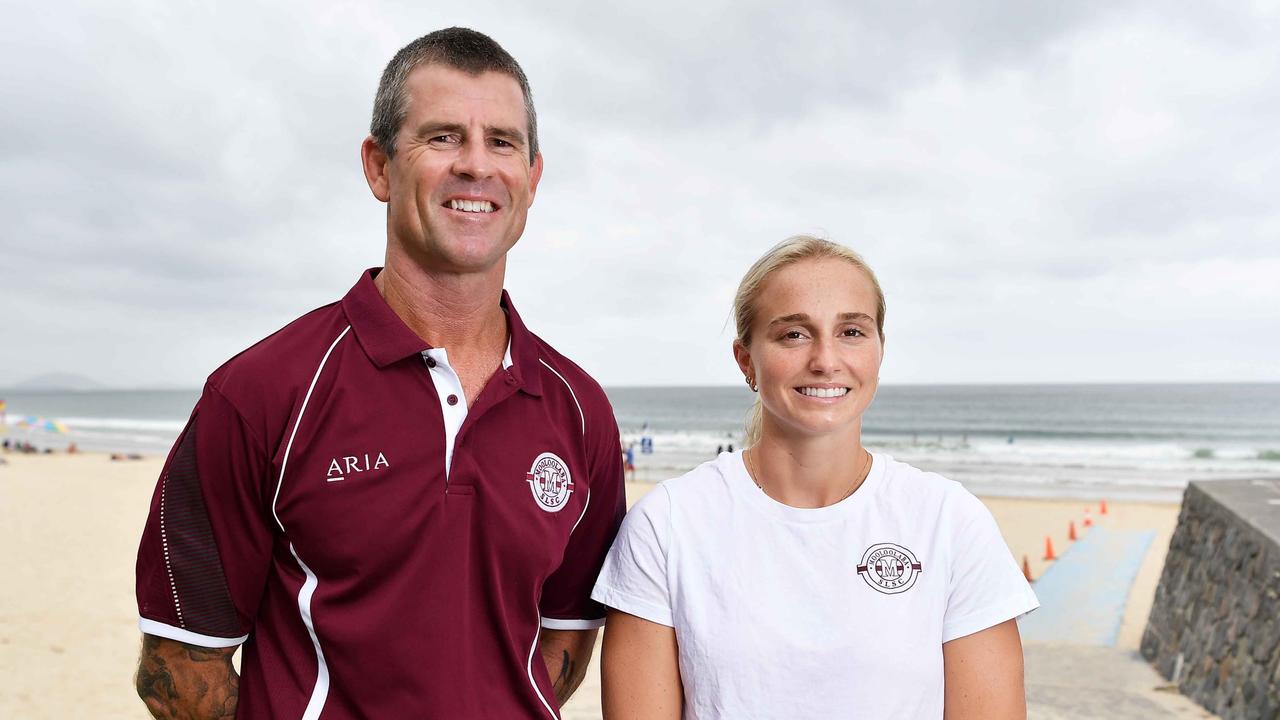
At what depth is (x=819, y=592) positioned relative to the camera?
1929 millimetres

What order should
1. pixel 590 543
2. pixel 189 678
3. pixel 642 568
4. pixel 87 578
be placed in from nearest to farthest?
pixel 189 678 < pixel 642 568 < pixel 590 543 < pixel 87 578

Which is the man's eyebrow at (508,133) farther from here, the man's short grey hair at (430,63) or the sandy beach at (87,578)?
the sandy beach at (87,578)

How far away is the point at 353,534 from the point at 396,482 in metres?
0.13

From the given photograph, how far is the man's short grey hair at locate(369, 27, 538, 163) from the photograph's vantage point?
194 centimetres

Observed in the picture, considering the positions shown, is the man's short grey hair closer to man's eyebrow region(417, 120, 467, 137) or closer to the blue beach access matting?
man's eyebrow region(417, 120, 467, 137)

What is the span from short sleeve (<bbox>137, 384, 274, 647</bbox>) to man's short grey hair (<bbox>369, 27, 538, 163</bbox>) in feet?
2.27

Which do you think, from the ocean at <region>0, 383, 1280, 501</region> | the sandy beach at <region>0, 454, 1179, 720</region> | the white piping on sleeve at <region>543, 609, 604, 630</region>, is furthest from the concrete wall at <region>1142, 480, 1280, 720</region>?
the ocean at <region>0, 383, 1280, 501</region>

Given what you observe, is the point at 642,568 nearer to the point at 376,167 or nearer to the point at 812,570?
the point at 812,570

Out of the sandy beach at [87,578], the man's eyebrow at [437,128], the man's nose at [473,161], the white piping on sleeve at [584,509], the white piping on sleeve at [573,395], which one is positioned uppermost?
the man's eyebrow at [437,128]

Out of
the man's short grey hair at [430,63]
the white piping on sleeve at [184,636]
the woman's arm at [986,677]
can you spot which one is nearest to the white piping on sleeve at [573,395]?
the man's short grey hair at [430,63]

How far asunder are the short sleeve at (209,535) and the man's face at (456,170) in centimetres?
55

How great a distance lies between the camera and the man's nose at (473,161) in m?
1.91

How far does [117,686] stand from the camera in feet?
23.7

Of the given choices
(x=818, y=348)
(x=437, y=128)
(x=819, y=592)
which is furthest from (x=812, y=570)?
(x=437, y=128)
